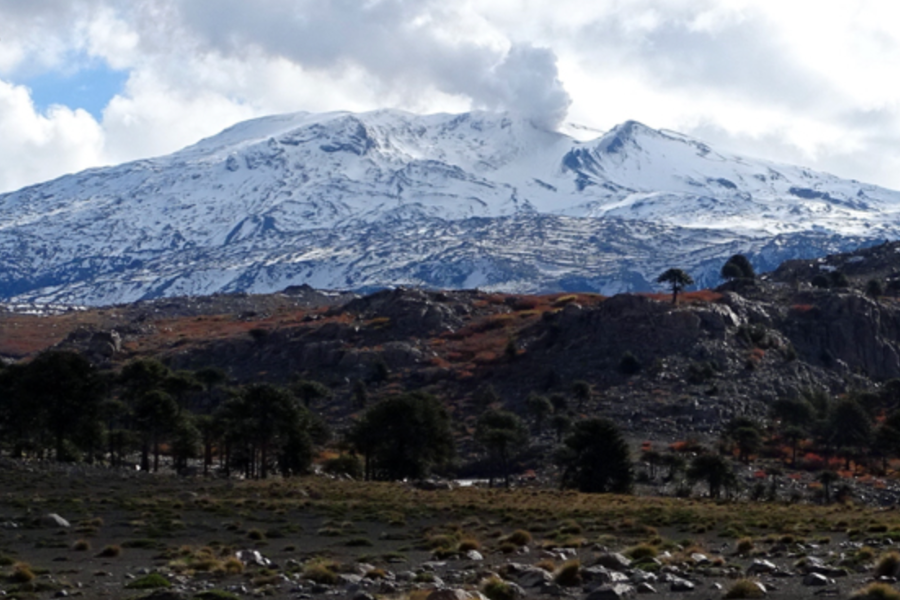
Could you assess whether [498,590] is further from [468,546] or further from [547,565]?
[468,546]

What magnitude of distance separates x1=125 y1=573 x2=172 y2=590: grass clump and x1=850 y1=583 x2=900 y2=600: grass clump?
12871mm

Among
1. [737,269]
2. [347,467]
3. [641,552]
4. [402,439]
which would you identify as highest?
[737,269]

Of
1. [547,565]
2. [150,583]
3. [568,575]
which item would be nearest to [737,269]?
[547,565]

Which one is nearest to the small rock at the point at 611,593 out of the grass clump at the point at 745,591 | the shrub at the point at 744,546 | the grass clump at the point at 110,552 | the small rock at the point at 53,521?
the grass clump at the point at 745,591

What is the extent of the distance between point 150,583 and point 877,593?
536 inches

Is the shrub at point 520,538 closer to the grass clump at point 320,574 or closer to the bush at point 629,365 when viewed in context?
the grass clump at point 320,574

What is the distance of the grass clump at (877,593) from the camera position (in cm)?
1911

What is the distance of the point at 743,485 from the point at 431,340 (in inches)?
2233

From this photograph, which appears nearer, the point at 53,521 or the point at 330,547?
the point at 330,547

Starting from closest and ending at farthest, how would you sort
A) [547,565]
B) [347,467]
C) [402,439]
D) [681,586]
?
1. [681,586]
2. [547,565]
3. [402,439]
4. [347,467]

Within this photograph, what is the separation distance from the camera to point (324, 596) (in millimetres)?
22344

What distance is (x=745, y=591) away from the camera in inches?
817

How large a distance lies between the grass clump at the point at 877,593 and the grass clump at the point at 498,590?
19.2ft

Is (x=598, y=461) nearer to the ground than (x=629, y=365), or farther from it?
nearer to the ground
